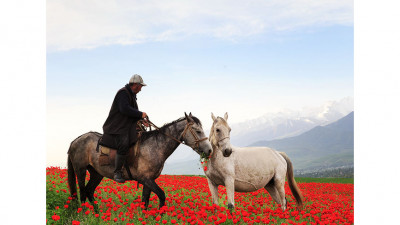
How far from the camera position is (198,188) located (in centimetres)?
1130

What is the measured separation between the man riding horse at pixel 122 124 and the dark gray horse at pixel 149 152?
0.81 ft

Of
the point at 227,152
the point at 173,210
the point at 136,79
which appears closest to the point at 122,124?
the point at 136,79

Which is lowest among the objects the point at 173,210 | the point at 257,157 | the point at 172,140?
the point at 173,210

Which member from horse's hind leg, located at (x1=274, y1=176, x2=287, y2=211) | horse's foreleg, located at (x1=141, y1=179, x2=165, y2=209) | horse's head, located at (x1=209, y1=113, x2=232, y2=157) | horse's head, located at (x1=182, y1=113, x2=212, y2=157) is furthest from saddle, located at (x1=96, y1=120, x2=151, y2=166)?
horse's hind leg, located at (x1=274, y1=176, x2=287, y2=211)

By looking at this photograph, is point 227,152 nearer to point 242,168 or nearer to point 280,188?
point 242,168

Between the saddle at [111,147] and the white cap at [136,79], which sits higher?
the white cap at [136,79]

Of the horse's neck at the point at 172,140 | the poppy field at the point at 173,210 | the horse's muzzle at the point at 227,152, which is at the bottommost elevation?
the poppy field at the point at 173,210

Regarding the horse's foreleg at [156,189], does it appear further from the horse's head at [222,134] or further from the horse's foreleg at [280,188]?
the horse's foreleg at [280,188]

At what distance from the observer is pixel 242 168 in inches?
306

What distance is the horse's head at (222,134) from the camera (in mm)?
6938

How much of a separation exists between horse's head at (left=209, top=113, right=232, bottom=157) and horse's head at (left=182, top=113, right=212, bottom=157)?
38 centimetres

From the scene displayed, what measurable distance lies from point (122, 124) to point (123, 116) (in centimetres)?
18

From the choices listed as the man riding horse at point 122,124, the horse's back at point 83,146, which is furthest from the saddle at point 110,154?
the horse's back at point 83,146

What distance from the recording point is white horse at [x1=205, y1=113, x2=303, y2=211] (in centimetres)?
702
